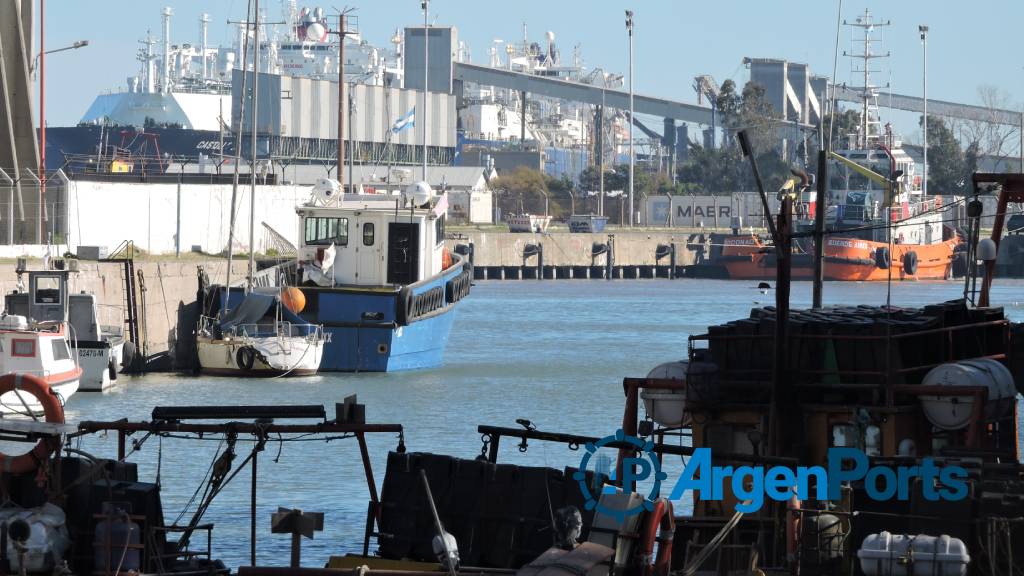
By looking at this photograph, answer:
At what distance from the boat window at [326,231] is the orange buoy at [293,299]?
8.06ft

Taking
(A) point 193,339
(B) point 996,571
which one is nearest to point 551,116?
(A) point 193,339

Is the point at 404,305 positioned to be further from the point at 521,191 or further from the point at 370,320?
the point at 521,191

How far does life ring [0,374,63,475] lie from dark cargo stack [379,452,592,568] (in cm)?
285

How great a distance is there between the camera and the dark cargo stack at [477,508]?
13.9 metres

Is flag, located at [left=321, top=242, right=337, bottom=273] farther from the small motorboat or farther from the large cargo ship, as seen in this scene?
the large cargo ship

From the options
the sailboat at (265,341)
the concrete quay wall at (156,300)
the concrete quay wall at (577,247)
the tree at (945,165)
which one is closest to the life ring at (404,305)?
the sailboat at (265,341)

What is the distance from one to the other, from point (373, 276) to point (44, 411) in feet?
82.2

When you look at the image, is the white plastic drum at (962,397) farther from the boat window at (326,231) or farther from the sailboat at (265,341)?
the boat window at (326,231)

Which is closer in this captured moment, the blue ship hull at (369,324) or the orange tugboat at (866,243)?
the blue ship hull at (369,324)

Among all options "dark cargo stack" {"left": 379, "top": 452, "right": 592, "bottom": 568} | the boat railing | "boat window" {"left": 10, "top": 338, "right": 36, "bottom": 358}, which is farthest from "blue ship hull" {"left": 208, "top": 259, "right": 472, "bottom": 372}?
"dark cargo stack" {"left": 379, "top": 452, "right": 592, "bottom": 568}

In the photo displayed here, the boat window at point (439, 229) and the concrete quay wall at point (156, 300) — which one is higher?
the boat window at point (439, 229)

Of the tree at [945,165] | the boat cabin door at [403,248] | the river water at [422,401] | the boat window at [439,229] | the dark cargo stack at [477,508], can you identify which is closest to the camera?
the dark cargo stack at [477,508]

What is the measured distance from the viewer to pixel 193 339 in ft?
129

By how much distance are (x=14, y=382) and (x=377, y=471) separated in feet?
35.9
